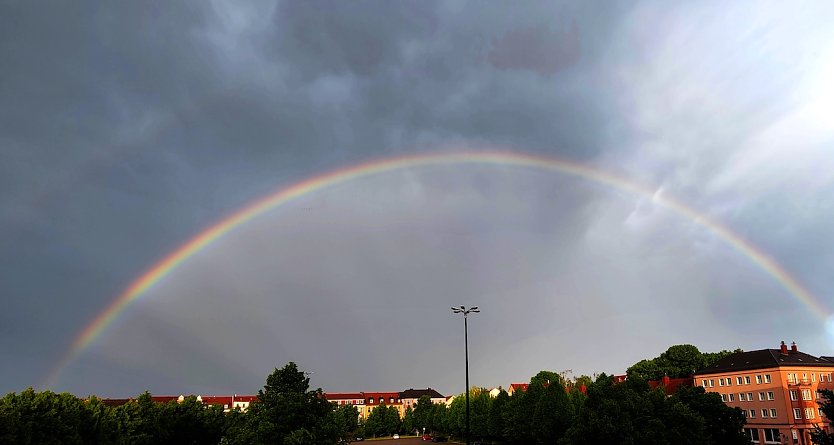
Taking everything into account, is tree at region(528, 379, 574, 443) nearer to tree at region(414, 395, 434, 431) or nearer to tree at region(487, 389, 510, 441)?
tree at region(487, 389, 510, 441)

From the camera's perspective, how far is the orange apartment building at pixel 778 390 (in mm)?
85125

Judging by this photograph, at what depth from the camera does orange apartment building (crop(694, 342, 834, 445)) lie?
279ft

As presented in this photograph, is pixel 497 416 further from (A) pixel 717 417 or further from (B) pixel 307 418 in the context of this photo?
(B) pixel 307 418

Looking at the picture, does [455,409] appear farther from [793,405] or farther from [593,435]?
[593,435]

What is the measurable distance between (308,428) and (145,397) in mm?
33982

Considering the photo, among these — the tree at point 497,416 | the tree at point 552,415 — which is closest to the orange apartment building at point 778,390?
the tree at point 552,415

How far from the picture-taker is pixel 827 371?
301 feet

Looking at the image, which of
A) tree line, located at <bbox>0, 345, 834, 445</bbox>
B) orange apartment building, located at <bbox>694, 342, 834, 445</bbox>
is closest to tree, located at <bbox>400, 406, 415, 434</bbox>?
tree line, located at <bbox>0, 345, 834, 445</bbox>

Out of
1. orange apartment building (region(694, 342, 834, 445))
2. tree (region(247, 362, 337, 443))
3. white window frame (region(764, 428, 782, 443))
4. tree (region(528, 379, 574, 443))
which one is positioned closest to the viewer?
tree (region(247, 362, 337, 443))

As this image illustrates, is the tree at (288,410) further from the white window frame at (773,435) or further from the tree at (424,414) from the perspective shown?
the tree at (424,414)

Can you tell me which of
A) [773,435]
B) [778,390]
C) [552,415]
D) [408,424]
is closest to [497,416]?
[552,415]

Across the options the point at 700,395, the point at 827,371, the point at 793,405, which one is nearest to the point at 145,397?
the point at 700,395

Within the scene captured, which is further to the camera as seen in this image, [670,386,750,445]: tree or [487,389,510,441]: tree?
[487,389,510,441]: tree

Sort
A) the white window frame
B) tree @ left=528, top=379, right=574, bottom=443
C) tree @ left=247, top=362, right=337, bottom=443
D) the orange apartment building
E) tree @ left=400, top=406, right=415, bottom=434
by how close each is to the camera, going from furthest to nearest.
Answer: tree @ left=400, top=406, right=415, bottom=434 → the white window frame → the orange apartment building → tree @ left=528, top=379, right=574, bottom=443 → tree @ left=247, top=362, right=337, bottom=443
